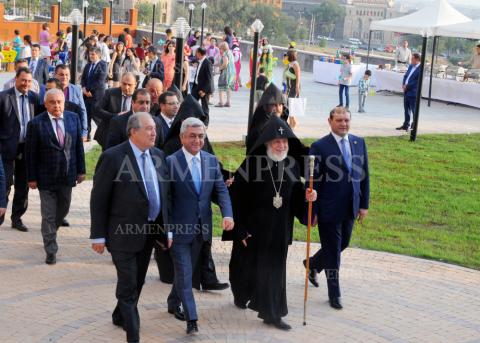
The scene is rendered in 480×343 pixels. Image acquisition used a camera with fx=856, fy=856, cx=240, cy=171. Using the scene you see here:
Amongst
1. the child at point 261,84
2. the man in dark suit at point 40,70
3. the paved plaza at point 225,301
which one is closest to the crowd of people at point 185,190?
the paved plaza at point 225,301

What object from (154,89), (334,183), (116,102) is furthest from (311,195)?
(116,102)

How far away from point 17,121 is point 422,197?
21.7ft

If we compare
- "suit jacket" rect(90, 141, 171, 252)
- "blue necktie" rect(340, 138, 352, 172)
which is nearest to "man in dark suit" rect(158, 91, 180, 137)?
"blue necktie" rect(340, 138, 352, 172)

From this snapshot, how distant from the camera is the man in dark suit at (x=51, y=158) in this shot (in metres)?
9.23

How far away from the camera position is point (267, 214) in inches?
303

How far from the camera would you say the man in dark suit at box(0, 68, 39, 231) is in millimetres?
10102

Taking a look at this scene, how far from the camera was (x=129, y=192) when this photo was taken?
6.89 m

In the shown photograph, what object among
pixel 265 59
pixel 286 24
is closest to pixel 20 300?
pixel 265 59

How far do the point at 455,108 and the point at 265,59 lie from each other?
289 inches

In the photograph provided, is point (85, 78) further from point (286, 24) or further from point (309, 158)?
point (286, 24)

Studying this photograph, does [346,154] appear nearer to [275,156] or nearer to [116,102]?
[275,156]

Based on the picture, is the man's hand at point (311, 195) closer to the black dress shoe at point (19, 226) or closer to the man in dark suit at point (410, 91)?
the black dress shoe at point (19, 226)

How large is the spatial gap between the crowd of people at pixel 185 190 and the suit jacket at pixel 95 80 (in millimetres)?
5982

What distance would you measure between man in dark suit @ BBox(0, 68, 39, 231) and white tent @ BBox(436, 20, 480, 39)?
18546 millimetres
